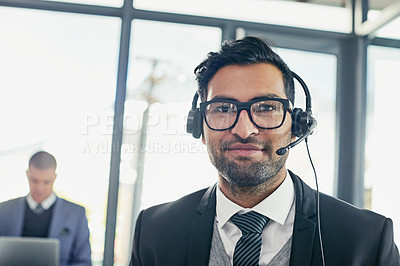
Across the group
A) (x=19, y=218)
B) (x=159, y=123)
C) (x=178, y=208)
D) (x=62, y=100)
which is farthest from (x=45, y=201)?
(x=178, y=208)

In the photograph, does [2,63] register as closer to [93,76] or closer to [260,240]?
[93,76]

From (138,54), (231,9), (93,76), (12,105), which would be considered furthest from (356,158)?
(12,105)

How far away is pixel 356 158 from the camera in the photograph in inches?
119

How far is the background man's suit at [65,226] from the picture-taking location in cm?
267

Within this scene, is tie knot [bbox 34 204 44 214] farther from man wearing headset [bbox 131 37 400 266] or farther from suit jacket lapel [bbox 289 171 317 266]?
suit jacket lapel [bbox 289 171 317 266]

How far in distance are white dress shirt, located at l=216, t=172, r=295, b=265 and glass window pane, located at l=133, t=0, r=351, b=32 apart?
201cm

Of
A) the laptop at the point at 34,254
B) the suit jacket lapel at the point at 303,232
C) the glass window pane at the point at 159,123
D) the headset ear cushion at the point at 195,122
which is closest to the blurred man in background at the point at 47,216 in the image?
the glass window pane at the point at 159,123

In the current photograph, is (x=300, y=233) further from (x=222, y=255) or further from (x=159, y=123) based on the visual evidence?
(x=159, y=123)

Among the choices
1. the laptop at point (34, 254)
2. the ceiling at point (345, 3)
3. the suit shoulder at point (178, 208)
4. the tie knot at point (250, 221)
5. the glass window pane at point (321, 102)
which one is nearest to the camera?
the tie knot at point (250, 221)

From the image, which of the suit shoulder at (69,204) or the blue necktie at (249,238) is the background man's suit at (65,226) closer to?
the suit shoulder at (69,204)

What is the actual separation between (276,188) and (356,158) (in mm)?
2039

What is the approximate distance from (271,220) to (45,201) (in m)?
1.97

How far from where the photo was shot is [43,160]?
276cm

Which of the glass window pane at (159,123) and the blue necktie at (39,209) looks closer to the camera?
the blue necktie at (39,209)
